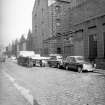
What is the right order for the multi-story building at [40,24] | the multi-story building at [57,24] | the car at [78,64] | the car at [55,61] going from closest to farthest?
the car at [78,64] < the car at [55,61] < the multi-story building at [57,24] < the multi-story building at [40,24]

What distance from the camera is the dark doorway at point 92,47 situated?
1090 inches

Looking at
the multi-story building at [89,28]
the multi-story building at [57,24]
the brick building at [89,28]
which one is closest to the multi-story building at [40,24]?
the multi-story building at [57,24]

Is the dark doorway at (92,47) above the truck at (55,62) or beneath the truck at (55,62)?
above

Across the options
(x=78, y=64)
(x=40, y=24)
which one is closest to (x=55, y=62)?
(x=78, y=64)

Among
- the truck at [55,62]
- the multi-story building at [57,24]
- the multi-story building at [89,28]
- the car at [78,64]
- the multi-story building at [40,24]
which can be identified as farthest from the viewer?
the multi-story building at [40,24]

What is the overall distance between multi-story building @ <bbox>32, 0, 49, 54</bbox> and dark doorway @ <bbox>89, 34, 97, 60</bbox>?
891 inches

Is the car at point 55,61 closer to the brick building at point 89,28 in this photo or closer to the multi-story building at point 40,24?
the brick building at point 89,28

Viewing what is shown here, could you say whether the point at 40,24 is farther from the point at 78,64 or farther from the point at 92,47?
the point at 78,64

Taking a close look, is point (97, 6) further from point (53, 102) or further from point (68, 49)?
point (53, 102)

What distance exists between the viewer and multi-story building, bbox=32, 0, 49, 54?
171ft

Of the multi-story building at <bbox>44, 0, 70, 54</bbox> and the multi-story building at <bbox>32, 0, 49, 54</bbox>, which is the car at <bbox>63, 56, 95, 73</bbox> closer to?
the multi-story building at <bbox>44, 0, 70, 54</bbox>

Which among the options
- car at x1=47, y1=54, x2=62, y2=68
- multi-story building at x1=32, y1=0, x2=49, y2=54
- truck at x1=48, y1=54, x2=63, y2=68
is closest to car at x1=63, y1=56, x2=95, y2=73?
truck at x1=48, y1=54, x2=63, y2=68

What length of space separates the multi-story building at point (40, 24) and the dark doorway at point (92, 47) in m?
22.6

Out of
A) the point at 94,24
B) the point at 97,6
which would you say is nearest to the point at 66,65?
the point at 94,24
